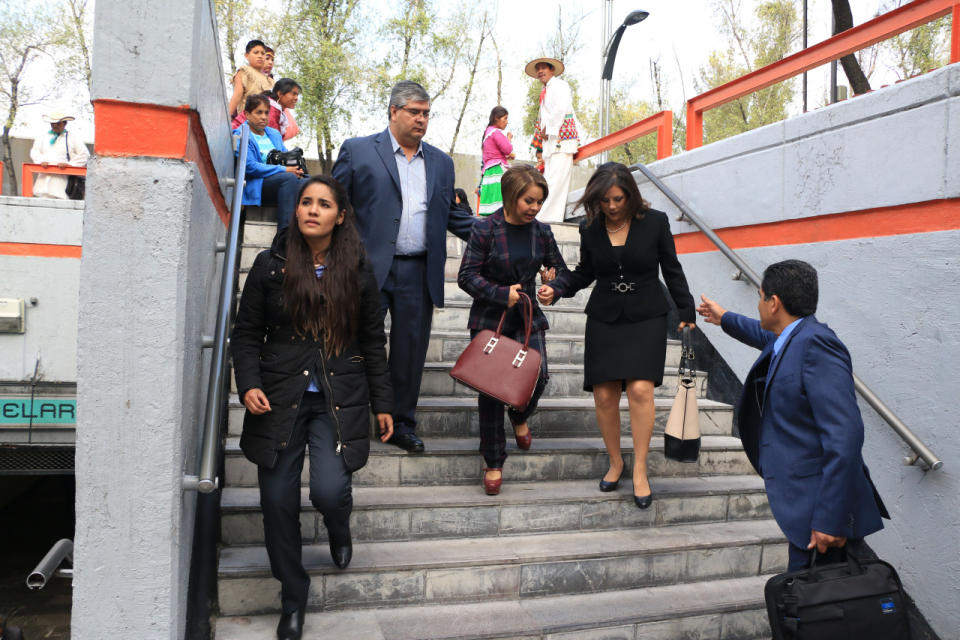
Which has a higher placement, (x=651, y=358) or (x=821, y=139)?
(x=821, y=139)

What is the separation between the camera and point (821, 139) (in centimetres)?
455

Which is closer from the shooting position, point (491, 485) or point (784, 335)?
point (784, 335)

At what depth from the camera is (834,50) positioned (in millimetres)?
4914

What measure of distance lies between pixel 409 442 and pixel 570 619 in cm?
128

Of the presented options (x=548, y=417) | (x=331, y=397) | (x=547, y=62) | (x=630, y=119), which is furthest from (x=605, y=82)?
(x=630, y=119)

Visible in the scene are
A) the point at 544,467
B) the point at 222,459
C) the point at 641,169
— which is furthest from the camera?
the point at 641,169

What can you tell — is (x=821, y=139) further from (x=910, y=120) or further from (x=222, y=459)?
(x=222, y=459)

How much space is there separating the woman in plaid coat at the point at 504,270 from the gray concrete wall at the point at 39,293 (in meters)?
3.59

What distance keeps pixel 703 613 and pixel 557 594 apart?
0.71m

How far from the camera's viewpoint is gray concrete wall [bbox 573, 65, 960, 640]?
3646mm

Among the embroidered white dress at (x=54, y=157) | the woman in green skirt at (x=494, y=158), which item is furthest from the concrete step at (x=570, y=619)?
the embroidered white dress at (x=54, y=157)

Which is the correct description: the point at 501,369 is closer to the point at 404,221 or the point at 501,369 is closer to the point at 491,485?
the point at 491,485

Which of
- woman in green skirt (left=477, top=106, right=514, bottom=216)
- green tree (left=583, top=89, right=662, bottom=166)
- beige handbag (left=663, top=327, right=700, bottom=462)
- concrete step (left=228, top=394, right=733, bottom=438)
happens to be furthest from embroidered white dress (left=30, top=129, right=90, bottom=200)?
green tree (left=583, top=89, right=662, bottom=166)

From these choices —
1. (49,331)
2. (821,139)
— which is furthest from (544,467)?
(49,331)
